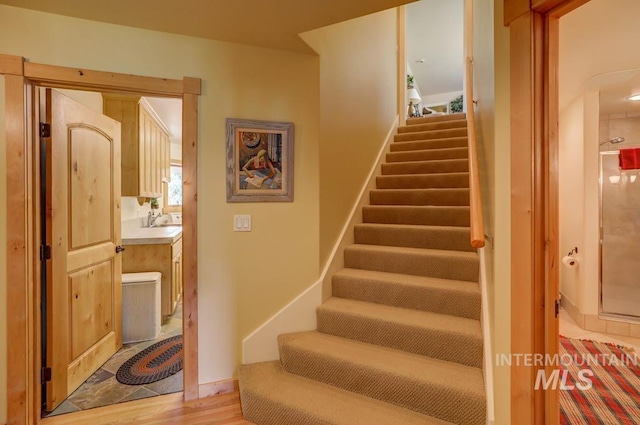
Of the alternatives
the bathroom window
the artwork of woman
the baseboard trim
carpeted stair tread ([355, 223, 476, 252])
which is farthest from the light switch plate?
the bathroom window

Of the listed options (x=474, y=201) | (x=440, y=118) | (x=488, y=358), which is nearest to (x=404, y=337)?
(x=488, y=358)

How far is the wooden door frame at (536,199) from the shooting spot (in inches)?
44.8

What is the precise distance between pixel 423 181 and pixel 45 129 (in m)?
3.04

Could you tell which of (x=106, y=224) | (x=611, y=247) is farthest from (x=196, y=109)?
(x=611, y=247)

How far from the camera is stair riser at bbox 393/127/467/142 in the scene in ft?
12.6

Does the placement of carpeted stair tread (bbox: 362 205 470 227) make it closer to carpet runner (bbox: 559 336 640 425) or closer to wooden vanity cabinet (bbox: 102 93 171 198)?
carpet runner (bbox: 559 336 640 425)

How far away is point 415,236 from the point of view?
259 cm

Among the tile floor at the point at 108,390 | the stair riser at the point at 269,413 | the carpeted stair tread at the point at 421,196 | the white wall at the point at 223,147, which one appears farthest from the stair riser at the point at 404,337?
the carpeted stair tread at the point at 421,196

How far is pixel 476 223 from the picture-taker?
4.69ft

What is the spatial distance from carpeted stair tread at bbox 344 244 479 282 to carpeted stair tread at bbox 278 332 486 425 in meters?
0.66

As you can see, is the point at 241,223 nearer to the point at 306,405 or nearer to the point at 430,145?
the point at 306,405

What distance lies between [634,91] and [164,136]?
19.0ft

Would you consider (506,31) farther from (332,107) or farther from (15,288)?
(15,288)

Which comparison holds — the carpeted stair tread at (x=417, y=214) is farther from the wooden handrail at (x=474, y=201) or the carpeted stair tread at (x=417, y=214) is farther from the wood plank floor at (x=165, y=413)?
the wood plank floor at (x=165, y=413)
